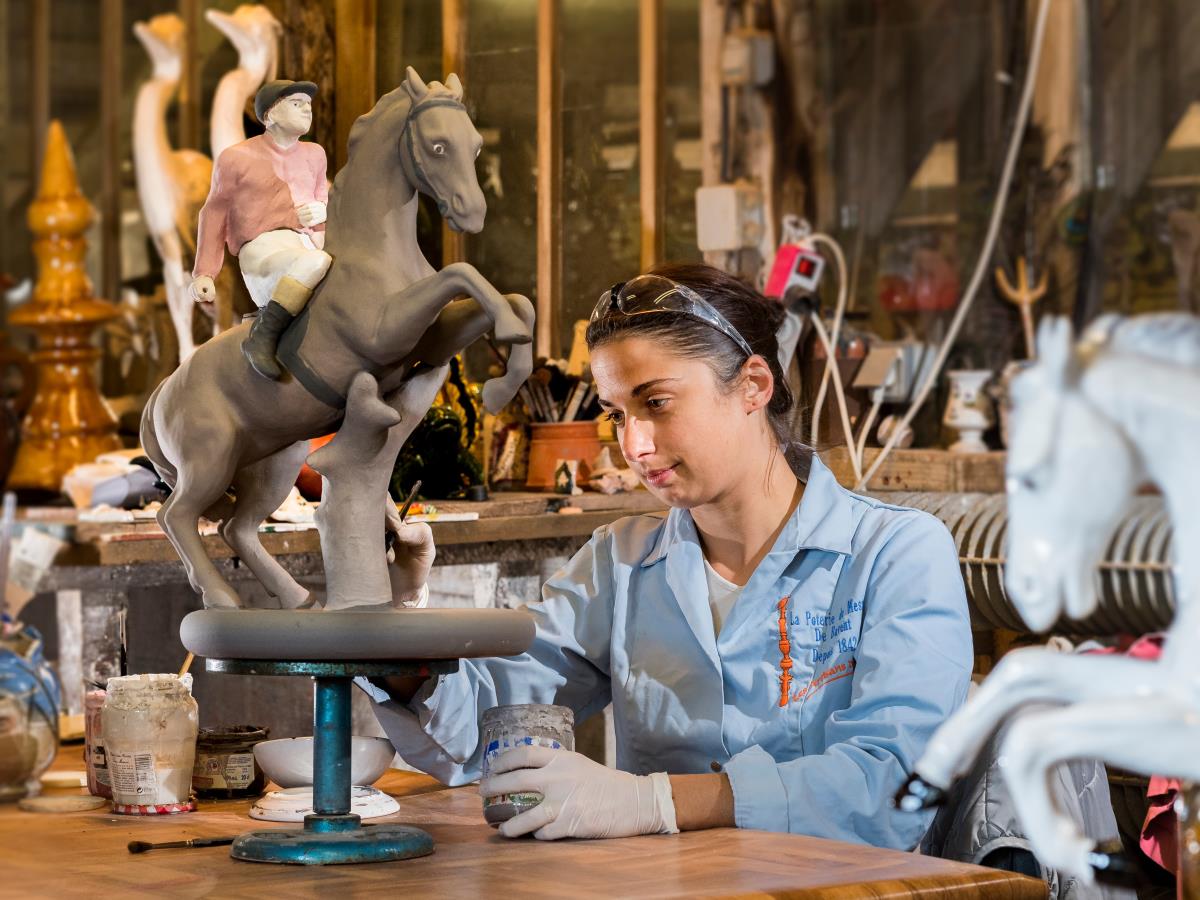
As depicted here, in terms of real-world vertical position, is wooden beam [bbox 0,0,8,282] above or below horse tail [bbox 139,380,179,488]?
above

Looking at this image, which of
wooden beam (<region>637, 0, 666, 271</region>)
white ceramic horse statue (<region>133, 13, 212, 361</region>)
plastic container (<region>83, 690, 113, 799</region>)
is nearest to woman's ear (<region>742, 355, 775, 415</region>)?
plastic container (<region>83, 690, 113, 799</region>)

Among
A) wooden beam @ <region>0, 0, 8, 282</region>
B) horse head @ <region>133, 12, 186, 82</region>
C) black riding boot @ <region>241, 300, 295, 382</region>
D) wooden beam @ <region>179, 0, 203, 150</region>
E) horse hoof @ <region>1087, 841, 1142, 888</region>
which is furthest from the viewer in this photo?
wooden beam @ <region>0, 0, 8, 282</region>

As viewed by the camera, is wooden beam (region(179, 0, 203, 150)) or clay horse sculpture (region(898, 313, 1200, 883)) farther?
wooden beam (region(179, 0, 203, 150))

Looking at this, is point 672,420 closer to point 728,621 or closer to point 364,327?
point 728,621

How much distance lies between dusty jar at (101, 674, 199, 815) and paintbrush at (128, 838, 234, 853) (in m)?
0.18

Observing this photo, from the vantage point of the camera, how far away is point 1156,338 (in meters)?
0.80

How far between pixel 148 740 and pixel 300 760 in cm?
16

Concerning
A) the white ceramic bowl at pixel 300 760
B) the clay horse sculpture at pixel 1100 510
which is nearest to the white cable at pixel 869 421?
the white ceramic bowl at pixel 300 760

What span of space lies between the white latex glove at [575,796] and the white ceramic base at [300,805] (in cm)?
17

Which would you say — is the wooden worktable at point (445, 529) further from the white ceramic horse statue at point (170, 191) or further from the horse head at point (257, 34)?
the horse head at point (257, 34)

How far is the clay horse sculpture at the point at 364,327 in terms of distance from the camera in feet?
4.95

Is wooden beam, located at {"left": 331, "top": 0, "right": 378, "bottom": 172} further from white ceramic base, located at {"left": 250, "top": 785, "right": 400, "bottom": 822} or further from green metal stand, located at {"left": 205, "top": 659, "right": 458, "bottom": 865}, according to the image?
white ceramic base, located at {"left": 250, "top": 785, "right": 400, "bottom": 822}

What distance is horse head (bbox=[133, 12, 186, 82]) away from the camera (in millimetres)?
4371

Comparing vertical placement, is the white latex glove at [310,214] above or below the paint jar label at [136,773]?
above
